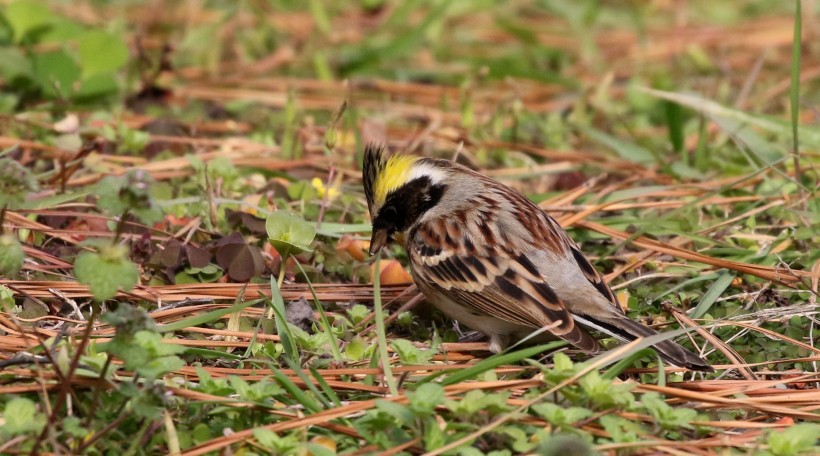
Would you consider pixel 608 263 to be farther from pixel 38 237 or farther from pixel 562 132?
pixel 38 237

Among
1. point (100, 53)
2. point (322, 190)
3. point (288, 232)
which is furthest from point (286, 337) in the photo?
point (100, 53)

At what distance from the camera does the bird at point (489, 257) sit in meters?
3.89

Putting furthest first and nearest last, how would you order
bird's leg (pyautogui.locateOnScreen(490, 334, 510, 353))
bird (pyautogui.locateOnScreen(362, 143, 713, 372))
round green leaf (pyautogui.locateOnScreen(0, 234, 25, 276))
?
bird's leg (pyautogui.locateOnScreen(490, 334, 510, 353)) → bird (pyautogui.locateOnScreen(362, 143, 713, 372)) → round green leaf (pyautogui.locateOnScreen(0, 234, 25, 276))

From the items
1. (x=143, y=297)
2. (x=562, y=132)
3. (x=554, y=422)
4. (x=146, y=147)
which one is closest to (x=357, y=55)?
(x=562, y=132)

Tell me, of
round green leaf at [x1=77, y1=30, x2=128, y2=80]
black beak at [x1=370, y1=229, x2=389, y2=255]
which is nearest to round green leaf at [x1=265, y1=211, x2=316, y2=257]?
black beak at [x1=370, y1=229, x2=389, y2=255]

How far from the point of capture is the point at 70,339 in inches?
139

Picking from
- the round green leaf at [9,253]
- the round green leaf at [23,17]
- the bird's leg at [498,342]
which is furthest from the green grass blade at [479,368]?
the round green leaf at [23,17]

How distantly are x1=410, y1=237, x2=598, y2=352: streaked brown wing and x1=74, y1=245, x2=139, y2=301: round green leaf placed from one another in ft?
5.14

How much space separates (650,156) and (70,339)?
3.67 metres

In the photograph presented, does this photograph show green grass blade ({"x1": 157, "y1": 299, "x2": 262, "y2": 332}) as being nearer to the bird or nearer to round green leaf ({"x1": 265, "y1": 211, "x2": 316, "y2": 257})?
round green leaf ({"x1": 265, "y1": 211, "x2": 316, "y2": 257})

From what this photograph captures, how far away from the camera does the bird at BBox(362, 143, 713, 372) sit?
3.89 meters

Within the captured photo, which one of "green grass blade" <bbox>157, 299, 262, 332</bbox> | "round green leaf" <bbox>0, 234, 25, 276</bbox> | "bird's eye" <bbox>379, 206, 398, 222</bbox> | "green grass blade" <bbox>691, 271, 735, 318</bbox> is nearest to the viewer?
"round green leaf" <bbox>0, 234, 25, 276</bbox>

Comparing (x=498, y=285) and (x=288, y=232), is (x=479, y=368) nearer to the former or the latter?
(x=498, y=285)

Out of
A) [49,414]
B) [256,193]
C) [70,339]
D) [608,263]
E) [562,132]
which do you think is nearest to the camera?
[49,414]
